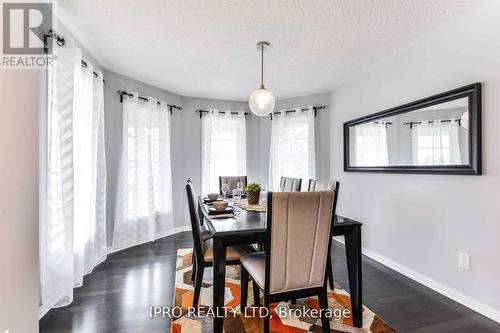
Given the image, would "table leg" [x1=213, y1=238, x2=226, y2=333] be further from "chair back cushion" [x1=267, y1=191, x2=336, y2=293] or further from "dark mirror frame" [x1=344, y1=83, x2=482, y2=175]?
"dark mirror frame" [x1=344, y1=83, x2=482, y2=175]

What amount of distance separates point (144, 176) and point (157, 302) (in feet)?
6.59

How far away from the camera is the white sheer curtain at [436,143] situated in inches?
88.0

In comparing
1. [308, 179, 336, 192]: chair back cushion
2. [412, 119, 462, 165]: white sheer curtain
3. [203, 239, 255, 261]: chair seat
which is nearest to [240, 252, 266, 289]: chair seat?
[203, 239, 255, 261]: chair seat

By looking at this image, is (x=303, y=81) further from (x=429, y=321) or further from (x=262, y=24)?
(x=429, y=321)

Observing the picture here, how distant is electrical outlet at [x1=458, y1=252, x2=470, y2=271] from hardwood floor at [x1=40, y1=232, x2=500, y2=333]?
32 centimetres

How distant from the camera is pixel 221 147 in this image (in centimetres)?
465

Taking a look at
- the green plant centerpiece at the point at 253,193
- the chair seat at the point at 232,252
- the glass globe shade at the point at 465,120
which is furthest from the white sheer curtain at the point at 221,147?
the glass globe shade at the point at 465,120

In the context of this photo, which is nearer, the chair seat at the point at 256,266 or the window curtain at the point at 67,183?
the chair seat at the point at 256,266

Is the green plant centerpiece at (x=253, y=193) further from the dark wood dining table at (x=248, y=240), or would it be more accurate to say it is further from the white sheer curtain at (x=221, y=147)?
the white sheer curtain at (x=221, y=147)

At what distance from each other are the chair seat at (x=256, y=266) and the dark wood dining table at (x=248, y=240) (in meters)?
0.18

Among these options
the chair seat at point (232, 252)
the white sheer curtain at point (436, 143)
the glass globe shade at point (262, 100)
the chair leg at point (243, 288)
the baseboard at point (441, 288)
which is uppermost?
the glass globe shade at point (262, 100)

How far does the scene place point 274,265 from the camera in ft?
5.00

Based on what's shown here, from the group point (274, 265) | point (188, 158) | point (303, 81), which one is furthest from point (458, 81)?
point (188, 158)

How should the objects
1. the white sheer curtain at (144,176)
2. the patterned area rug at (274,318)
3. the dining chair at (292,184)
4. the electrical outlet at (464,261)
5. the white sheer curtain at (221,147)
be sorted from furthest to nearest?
the white sheer curtain at (221,147) < the white sheer curtain at (144,176) < the dining chair at (292,184) < the electrical outlet at (464,261) < the patterned area rug at (274,318)
